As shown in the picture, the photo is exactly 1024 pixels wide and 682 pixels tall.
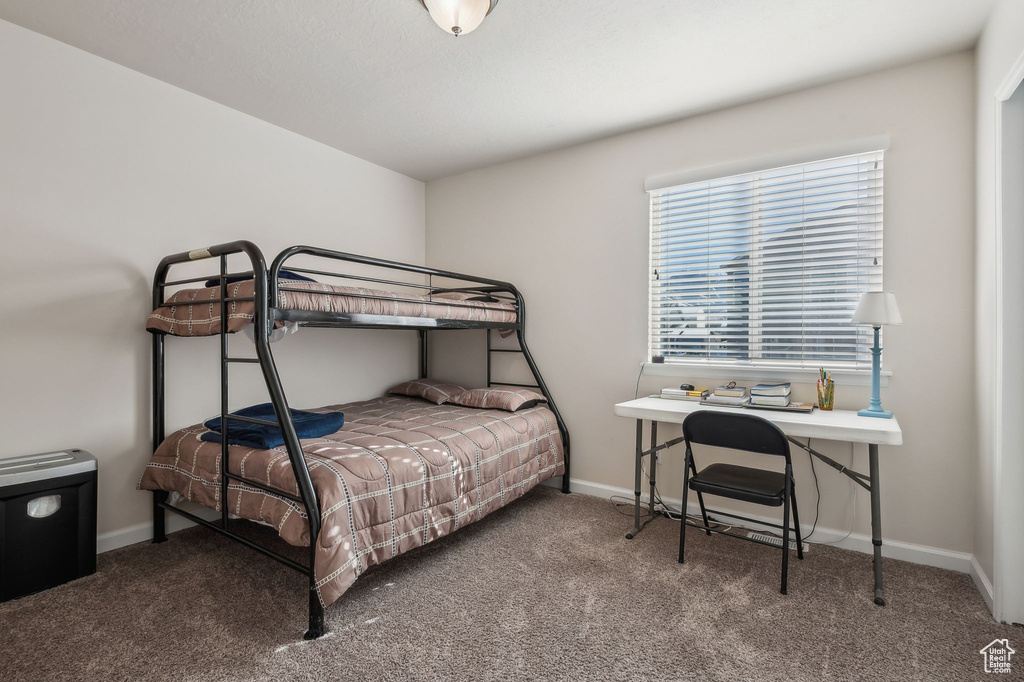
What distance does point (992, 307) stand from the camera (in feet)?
6.49

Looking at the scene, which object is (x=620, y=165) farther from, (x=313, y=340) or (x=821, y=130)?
(x=313, y=340)

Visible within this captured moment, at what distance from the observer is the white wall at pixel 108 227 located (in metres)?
2.21

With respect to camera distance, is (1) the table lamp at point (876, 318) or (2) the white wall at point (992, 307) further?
(1) the table lamp at point (876, 318)

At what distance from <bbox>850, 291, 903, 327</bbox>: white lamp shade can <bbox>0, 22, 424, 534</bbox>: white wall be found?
3133mm

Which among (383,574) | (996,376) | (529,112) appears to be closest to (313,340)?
(383,574)

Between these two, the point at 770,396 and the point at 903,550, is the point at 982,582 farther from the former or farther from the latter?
the point at 770,396

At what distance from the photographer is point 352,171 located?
365 cm

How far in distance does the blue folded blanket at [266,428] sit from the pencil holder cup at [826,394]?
2.44 metres

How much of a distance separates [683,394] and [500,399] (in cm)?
113

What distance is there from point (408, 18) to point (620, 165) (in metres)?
1.66

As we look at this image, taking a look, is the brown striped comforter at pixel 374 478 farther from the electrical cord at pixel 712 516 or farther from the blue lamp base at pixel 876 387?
the blue lamp base at pixel 876 387

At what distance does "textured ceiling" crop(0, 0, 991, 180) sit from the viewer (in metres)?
2.03

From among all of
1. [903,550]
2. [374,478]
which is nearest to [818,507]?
[903,550]

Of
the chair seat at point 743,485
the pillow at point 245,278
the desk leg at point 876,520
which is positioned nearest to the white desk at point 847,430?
the desk leg at point 876,520
